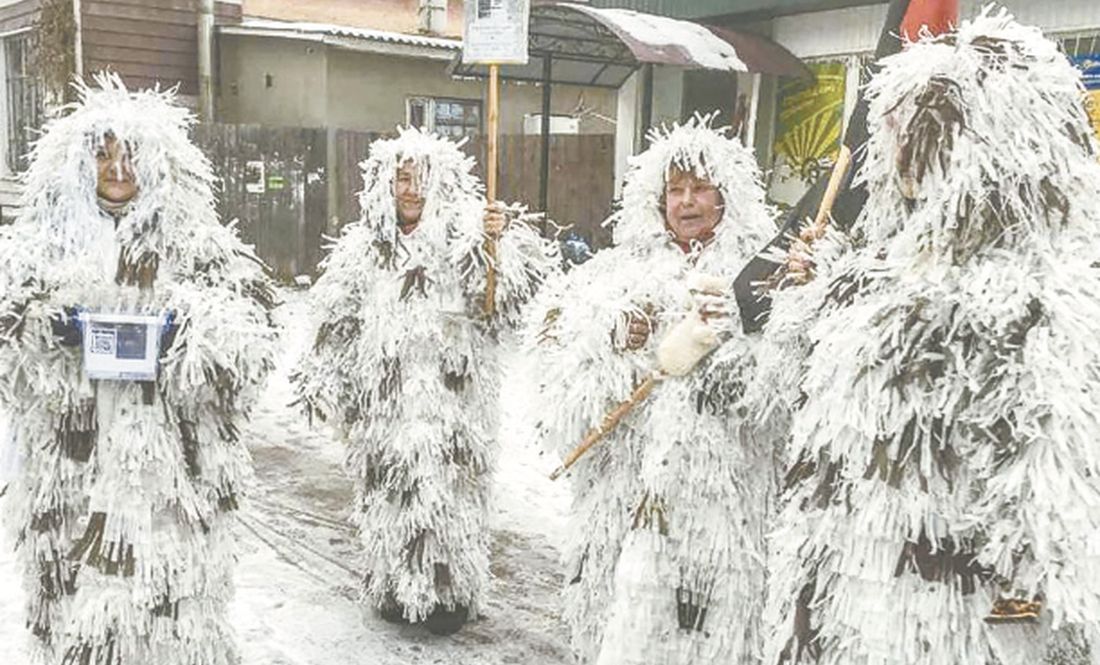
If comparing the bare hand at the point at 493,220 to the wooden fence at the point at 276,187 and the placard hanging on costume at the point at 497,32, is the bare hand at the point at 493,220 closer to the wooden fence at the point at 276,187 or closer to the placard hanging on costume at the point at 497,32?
the placard hanging on costume at the point at 497,32

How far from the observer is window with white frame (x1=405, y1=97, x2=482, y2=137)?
14.1m

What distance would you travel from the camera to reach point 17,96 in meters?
13.9

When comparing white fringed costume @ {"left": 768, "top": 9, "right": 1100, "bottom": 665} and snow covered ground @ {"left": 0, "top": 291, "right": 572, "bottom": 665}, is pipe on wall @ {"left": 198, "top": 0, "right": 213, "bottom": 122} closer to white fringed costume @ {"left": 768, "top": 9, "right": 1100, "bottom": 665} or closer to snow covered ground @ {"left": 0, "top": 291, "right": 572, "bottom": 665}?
snow covered ground @ {"left": 0, "top": 291, "right": 572, "bottom": 665}

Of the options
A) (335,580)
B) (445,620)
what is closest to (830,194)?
(445,620)

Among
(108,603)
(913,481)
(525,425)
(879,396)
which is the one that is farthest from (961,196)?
(525,425)

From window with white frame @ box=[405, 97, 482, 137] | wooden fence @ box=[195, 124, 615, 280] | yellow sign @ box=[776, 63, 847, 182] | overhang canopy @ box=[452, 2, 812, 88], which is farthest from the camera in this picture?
window with white frame @ box=[405, 97, 482, 137]

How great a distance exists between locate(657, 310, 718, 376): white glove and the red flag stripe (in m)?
0.87

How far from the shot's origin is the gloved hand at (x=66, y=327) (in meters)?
2.78

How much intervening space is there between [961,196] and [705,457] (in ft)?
3.65

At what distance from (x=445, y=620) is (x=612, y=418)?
1447 mm

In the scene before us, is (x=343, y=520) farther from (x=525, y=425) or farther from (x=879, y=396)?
(x=879, y=396)

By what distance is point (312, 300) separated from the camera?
4113 mm

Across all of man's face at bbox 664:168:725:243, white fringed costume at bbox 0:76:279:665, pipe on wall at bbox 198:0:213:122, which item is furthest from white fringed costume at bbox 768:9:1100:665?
pipe on wall at bbox 198:0:213:122

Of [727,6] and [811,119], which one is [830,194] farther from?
[727,6]
